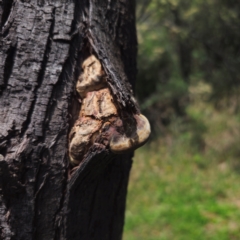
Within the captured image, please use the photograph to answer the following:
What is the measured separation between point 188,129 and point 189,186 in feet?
5.17

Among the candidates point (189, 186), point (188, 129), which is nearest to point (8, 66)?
point (189, 186)

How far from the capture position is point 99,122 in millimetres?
1019

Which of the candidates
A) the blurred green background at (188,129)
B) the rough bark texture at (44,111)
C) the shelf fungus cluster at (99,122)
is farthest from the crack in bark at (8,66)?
the blurred green background at (188,129)

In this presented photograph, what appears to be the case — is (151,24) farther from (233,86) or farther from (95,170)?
(95,170)

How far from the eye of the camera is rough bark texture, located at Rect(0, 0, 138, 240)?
3.30ft

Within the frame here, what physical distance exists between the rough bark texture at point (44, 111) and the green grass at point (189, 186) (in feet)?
9.48

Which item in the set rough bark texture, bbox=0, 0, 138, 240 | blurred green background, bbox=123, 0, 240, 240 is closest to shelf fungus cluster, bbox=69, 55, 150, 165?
rough bark texture, bbox=0, 0, 138, 240

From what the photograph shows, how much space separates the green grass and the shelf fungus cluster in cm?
298

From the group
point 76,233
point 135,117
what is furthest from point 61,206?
point 135,117

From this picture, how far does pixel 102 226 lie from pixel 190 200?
134 inches

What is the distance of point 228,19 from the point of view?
6742 millimetres

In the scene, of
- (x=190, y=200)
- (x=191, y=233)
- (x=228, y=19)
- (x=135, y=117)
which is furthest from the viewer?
(x=228, y=19)

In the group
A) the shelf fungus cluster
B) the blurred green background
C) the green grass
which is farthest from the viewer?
the blurred green background

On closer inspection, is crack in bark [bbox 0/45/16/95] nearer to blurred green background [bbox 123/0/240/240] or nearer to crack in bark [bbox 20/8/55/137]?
crack in bark [bbox 20/8/55/137]
